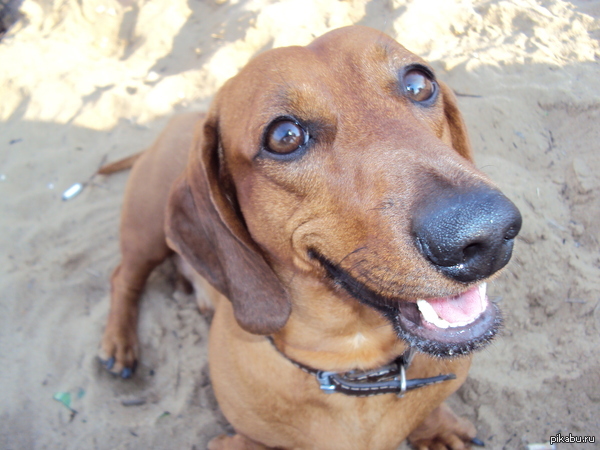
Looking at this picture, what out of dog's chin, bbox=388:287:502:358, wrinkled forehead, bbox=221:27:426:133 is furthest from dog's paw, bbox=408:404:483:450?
wrinkled forehead, bbox=221:27:426:133

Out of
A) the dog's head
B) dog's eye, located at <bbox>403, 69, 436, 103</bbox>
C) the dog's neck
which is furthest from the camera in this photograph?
the dog's neck

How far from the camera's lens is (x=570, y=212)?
336cm

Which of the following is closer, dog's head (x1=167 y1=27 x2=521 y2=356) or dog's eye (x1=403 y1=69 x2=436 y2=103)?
dog's head (x1=167 y1=27 x2=521 y2=356)

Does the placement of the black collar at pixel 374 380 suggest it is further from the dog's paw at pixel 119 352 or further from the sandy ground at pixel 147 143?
the dog's paw at pixel 119 352

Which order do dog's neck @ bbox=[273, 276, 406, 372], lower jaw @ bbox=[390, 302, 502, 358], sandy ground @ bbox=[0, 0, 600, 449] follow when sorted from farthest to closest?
sandy ground @ bbox=[0, 0, 600, 449] < dog's neck @ bbox=[273, 276, 406, 372] < lower jaw @ bbox=[390, 302, 502, 358]

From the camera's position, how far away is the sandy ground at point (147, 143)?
9.53 ft

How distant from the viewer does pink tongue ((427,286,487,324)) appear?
5.57 feet

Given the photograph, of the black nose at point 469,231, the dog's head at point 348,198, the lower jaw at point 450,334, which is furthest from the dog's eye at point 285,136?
the lower jaw at point 450,334

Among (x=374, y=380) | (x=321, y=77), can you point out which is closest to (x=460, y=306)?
(x=374, y=380)

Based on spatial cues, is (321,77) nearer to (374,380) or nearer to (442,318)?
(442,318)

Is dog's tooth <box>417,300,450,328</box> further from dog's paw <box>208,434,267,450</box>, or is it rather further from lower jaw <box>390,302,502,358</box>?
dog's paw <box>208,434,267,450</box>

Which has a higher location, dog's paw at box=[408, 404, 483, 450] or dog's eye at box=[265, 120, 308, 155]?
dog's eye at box=[265, 120, 308, 155]

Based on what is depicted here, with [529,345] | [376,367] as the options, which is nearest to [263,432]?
[376,367]

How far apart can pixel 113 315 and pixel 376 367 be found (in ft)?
7.22
